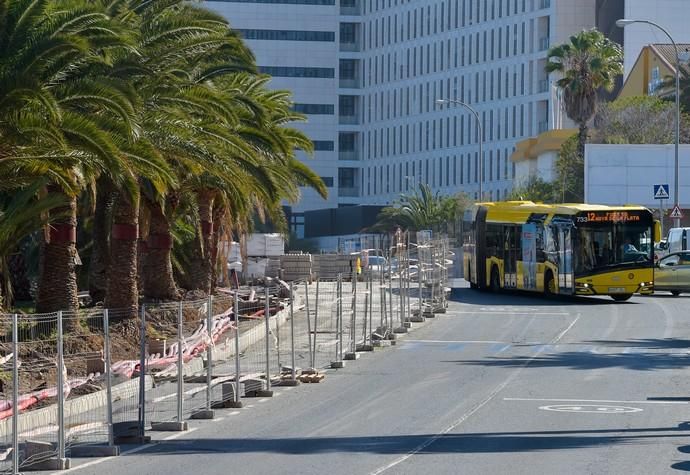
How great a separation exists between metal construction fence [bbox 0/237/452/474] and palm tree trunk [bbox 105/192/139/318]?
6.33 feet

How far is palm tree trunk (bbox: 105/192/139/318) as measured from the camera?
33406mm

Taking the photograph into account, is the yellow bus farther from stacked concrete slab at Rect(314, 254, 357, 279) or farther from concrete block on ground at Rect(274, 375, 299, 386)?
concrete block on ground at Rect(274, 375, 299, 386)

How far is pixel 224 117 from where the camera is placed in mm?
31984

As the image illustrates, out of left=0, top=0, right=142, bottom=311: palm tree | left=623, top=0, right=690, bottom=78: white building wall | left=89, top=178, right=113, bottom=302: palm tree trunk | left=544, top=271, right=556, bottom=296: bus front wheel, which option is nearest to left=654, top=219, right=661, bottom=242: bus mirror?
left=544, top=271, right=556, bottom=296: bus front wheel

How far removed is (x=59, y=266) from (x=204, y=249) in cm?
1295

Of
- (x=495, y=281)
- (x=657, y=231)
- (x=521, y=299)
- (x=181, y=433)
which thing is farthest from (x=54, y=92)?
(x=495, y=281)

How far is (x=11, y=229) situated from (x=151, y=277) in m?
10.2

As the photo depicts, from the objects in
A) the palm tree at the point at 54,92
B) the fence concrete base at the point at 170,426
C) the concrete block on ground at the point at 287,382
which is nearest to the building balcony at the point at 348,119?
the palm tree at the point at 54,92

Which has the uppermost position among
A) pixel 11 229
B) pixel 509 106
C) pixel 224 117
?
pixel 509 106

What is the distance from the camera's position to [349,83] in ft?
476

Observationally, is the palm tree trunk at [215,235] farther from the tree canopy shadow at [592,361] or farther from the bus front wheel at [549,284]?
the tree canopy shadow at [592,361]

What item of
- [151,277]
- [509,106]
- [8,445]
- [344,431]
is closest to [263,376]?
[344,431]

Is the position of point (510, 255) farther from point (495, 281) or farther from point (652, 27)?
point (652, 27)

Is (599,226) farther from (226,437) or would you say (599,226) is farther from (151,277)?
(226,437)
